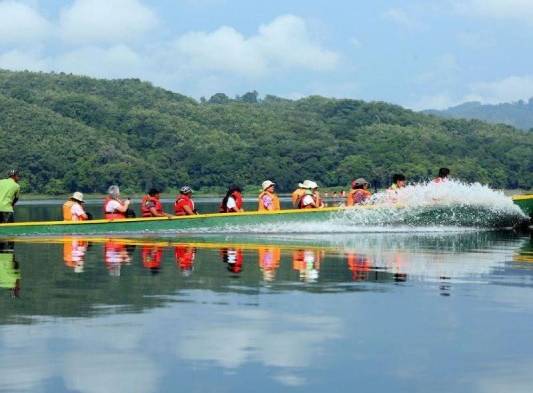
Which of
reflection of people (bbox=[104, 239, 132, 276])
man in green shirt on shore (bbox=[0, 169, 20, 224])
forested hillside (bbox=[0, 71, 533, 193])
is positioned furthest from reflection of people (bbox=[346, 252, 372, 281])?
forested hillside (bbox=[0, 71, 533, 193])

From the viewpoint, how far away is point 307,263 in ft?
61.9

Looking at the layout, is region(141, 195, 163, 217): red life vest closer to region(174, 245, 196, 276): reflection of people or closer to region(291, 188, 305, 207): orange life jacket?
region(291, 188, 305, 207): orange life jacket

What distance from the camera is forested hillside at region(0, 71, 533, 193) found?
133 meters

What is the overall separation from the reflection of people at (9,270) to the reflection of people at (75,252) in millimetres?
896

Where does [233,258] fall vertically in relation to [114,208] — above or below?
below

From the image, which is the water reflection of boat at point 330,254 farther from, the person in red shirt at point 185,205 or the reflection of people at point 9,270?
the person in red shirt at point 185,205

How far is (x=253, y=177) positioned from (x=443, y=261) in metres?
125

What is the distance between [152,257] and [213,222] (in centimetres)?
704

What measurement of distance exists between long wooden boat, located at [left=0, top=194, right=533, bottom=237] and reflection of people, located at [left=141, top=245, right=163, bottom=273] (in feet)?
10.8

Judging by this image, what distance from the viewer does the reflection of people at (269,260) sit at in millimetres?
16828

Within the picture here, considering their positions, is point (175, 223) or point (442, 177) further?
point (442, 177)

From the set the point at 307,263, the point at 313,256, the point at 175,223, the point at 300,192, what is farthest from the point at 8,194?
the point at 307,263

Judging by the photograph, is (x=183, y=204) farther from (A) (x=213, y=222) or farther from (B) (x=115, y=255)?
(B) (x=115, y=255)

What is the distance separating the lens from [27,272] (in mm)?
17281
